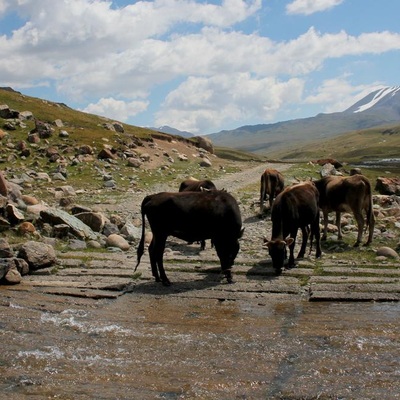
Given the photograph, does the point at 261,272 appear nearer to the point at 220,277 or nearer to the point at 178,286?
the point at 220,277

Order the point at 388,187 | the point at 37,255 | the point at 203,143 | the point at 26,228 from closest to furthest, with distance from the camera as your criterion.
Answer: the point at 37,255 < the point at 26,228 < the point at 388,187 < the point at 203,143

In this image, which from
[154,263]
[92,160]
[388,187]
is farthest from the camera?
[92,160]

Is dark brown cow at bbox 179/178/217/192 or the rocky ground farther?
dark brown cow at bbox 179/178/217/192

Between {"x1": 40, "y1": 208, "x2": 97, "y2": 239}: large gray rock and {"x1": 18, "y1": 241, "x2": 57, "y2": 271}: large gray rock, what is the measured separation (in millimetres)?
2781

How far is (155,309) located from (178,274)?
2.72m

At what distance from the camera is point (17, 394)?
6879 millimetres

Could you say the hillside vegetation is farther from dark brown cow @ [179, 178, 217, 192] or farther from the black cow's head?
the black cow's head

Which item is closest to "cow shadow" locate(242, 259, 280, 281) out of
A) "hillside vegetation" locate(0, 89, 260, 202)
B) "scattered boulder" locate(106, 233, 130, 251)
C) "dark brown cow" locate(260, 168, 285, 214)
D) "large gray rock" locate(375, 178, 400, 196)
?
"scattered boulder" locate(106, 233, 130, 251)

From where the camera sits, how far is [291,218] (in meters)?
14.6

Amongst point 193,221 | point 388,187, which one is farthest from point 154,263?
point 388,187

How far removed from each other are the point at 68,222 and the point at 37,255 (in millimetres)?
3439

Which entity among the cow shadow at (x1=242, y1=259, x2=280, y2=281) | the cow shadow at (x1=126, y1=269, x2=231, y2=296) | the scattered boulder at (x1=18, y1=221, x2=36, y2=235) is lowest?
the cow shadow at (x1=126, y1=269, x2=231, y2=296)

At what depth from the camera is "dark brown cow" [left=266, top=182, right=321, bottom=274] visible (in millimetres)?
13383

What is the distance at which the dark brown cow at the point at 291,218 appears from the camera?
13.4 m
